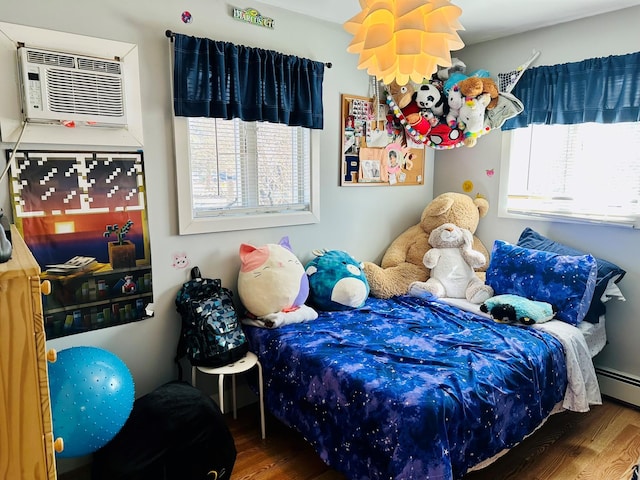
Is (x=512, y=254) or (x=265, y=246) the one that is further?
(x=512, y=254)

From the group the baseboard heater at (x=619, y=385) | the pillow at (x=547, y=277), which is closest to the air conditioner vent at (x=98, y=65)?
the pillow at (x=547, y=277)

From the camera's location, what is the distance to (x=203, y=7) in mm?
2361

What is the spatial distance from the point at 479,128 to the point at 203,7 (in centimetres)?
195

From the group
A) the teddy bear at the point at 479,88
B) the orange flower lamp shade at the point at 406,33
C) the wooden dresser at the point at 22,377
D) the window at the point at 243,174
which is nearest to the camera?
the wooden dresser at the point at 22,377

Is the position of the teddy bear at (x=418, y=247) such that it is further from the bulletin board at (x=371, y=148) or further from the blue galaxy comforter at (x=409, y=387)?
the blue galaxy comforter at (x=409, y=387)

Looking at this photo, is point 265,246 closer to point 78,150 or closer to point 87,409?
point 78,150

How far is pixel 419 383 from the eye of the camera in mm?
1827

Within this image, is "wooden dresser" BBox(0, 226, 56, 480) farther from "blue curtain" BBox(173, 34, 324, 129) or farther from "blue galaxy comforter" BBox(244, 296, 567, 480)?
"blue curtain" BBox(173, 34, 324, 129)

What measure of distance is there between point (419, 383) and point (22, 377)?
1.39 meters

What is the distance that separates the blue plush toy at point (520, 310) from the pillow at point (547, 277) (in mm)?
73

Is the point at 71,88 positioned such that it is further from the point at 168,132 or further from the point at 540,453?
the point at 540,453

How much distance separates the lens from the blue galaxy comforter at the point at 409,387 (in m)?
1.70

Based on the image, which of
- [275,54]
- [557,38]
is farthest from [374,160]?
[557,38]

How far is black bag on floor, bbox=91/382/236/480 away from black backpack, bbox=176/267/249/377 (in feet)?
0.85
